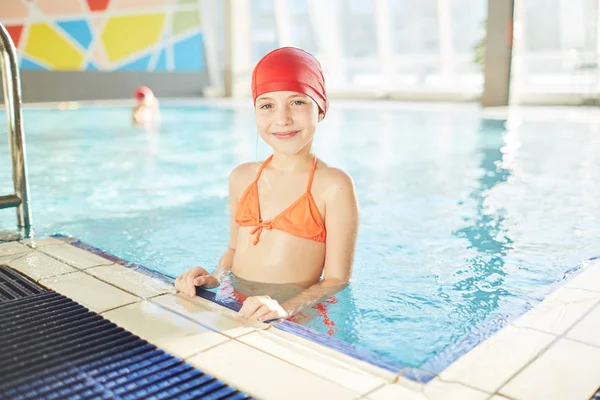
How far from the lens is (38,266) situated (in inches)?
103

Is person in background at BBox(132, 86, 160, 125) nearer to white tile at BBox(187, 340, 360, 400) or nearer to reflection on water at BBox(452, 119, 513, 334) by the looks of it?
reflection on water at BBox(452, 119, 513, 334)

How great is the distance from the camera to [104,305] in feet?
6.99

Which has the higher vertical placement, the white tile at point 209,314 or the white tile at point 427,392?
the white tile at point 209,314

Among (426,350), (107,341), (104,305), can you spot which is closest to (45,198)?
(104,305)

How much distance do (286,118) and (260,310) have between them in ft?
2.22

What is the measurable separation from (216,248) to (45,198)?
215 centimetres

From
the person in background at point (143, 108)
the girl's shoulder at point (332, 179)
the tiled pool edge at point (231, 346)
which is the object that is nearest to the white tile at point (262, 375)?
the tiled pool edge at point (231, 346)

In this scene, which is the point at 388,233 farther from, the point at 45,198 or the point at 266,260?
the point at 45,198

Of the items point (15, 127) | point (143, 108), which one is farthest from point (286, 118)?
point (143, 108)

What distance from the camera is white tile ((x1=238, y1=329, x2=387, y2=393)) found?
1.59 metres

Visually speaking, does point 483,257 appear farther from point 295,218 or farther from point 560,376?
point 560,376

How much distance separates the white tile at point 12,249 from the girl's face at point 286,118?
1.42 m

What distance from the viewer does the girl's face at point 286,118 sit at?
217 cm

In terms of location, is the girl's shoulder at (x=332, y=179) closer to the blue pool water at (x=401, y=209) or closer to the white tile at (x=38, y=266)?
the blue pool water at (x=401, y=209)
